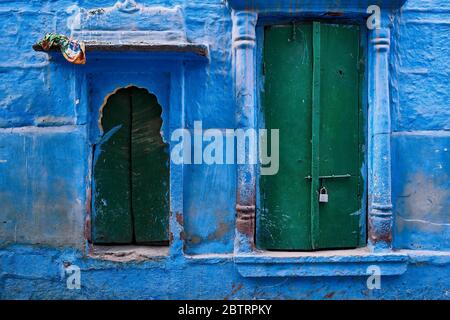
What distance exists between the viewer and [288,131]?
425 cm

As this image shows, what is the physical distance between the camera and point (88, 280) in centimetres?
414

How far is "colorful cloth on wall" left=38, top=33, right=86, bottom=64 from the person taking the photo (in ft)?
12.6

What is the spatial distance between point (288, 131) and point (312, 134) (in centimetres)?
20

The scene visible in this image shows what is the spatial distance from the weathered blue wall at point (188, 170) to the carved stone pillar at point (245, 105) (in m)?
0.09

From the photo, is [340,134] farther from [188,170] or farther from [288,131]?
[188,170]

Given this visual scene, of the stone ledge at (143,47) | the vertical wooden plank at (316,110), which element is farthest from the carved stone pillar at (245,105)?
the vertical wooden plank at (316,110)

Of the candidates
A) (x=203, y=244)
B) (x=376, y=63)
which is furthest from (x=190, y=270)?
(x=376, y=63)

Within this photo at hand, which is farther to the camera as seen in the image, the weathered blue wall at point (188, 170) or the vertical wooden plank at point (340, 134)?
the vertical wooden plank at point (340, 134)

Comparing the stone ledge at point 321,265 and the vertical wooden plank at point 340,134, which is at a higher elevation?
the vertical wooden plank at point 340,134

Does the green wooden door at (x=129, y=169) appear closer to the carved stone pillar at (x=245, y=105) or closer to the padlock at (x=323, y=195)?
the carved stone pillar at (x=245, y=105)

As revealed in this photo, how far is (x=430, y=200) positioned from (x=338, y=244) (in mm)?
863

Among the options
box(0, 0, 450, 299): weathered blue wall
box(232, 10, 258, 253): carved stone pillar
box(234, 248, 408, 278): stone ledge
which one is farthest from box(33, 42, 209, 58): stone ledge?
box(234, 248, 408, 278): stone ledge

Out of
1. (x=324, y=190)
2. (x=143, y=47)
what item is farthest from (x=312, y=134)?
(x=143, y=47)

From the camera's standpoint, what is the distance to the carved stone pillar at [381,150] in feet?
13.5
